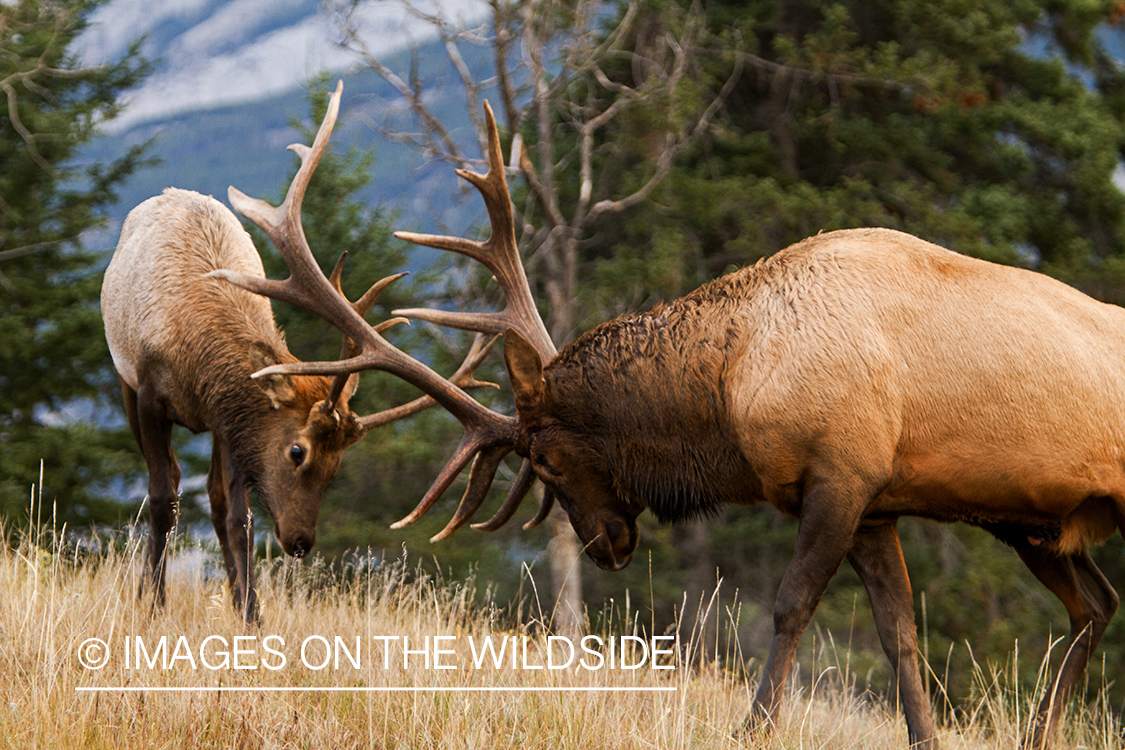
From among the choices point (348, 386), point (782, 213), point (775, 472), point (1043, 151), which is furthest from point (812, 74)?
point (775, 472)

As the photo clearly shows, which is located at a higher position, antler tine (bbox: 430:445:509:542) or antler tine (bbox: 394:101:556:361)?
antler tine (bbox: 394:101:556:361)

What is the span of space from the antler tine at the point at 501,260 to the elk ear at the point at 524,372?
14.9 inches

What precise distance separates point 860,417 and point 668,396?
Result: 778 millimetres

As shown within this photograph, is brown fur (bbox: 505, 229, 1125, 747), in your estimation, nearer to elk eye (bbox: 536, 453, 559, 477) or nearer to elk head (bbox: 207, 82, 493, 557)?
elk eye (bbox: 536, 453, 559, 477)

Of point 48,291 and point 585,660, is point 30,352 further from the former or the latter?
point 585,660

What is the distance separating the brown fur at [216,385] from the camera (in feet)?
16.8

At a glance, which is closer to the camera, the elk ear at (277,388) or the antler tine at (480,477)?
the antler tine at (480,477)

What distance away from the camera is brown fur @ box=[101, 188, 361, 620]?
513 centimetres

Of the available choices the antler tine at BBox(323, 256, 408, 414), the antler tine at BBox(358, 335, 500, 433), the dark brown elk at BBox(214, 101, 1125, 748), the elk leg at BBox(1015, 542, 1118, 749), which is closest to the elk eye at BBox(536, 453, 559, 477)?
the dark brown elk at BBox(214, 101, 1125, 748)

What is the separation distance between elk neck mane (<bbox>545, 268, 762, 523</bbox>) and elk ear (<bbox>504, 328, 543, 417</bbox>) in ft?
0.24

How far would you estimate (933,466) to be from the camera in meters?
3.77

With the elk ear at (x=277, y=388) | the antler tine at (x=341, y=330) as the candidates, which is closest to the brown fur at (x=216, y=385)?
the elk ear at (x=277, y=388)

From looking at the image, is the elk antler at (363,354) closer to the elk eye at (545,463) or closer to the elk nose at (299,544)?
the elk eye at (545,463)

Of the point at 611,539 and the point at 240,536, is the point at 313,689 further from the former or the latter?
the point at 240,536
